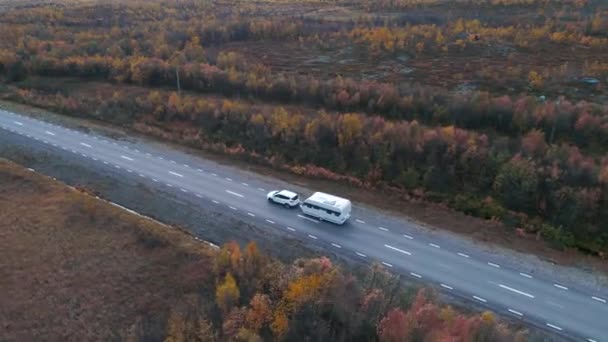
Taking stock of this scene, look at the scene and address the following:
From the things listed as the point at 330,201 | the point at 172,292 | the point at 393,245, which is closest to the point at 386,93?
the point at 330,201

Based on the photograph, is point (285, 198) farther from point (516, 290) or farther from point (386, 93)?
point (386, 93)

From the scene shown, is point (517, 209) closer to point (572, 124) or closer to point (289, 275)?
point (572, 124)

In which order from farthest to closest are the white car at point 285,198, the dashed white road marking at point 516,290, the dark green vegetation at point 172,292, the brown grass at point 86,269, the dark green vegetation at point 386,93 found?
the dark green vegetation at point 386,93, the white car at point 285,198, the brown grass at point 86,269, the dashed white road marking at point 516,290, the dark green vegetation at point 172,292

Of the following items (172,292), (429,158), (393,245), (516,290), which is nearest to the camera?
(516,290)

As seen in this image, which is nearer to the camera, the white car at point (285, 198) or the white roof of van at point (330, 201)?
the white roof of van at point (330, 201)

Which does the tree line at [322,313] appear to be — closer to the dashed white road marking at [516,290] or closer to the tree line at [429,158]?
the dashed white road marking at [516,290]

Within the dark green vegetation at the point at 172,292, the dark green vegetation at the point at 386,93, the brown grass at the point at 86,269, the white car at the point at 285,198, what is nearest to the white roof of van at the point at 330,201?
the white car at the point at 285,198

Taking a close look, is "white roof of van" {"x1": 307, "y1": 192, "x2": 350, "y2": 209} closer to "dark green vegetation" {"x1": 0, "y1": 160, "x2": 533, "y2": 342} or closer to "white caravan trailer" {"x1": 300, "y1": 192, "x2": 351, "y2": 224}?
"white caravan trailer" {"x1": 300, "y1": 192, "x2": 351, "y2": 224}
